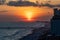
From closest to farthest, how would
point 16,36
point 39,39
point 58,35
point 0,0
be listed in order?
point 58,35 < point 39,39 < point 16,36 < point 0,0

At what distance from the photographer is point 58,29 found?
1015 cm

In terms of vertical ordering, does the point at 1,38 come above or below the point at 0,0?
above

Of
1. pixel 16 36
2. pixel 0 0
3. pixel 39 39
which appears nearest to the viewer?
pixel 39 39

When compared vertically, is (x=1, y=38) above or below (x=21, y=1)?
above

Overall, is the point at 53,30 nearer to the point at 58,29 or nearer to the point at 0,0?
the point at 58,29

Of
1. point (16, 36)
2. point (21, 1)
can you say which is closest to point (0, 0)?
point (21, 1)

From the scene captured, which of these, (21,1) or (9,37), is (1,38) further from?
(21,1)

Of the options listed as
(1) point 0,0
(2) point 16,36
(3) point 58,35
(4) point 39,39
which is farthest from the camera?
(1) point 0,0

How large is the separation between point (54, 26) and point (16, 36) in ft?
10.1

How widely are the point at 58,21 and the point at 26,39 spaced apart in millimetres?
2439

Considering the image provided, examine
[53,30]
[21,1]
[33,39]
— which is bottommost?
[21,1]

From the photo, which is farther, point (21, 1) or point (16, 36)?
point (21, 1)

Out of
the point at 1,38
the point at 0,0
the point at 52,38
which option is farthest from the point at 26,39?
the point at 0,0

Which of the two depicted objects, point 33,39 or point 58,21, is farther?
point 33,39
